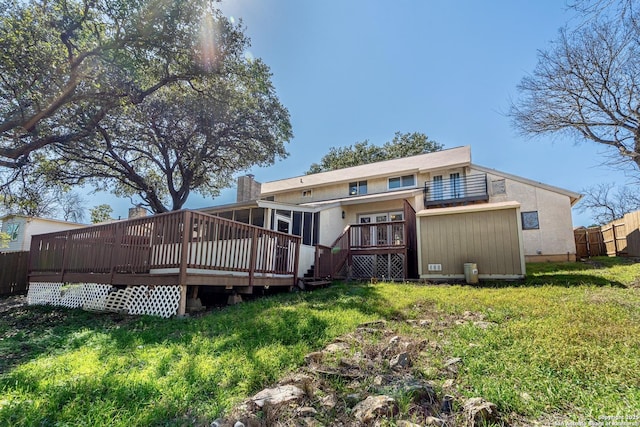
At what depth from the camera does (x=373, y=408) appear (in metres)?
2.41

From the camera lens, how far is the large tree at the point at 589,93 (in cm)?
1047

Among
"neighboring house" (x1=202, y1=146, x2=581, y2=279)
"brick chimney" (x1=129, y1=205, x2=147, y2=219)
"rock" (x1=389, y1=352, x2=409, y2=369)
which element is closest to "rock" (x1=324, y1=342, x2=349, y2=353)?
"rock" (x1=389, y1=352, x2=409, y2=369)

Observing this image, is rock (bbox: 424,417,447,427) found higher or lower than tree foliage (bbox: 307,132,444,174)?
lower

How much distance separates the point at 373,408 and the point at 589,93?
14.5 meters

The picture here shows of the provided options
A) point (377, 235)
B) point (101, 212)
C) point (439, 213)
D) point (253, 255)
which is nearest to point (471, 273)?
point (439, 213)

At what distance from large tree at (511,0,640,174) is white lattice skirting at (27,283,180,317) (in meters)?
13.6

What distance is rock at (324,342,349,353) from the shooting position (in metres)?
3.69

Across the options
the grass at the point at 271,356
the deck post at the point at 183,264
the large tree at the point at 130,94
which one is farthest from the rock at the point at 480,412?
the large tree at the point at 130,94

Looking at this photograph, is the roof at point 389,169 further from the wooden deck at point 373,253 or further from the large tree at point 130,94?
the wooden deck at point 373,253

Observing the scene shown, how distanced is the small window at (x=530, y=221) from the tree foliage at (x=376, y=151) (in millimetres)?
14710

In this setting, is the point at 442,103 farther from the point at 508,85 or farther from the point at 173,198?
the point at 173,198

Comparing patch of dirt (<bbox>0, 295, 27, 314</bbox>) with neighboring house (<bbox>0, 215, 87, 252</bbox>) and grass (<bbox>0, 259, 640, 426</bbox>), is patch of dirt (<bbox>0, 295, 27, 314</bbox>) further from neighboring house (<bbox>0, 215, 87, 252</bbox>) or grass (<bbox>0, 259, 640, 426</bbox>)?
neighboring house (<bbox>0, 215, 87, 252</bbox>)

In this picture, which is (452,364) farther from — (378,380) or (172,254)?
(172,254)

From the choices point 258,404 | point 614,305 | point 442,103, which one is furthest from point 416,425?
point 442,103
